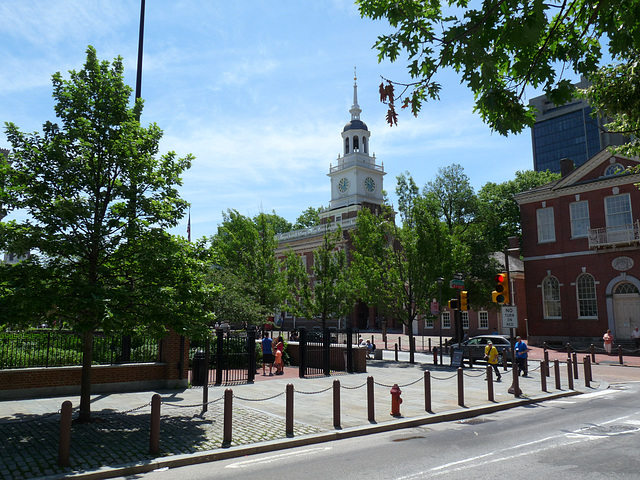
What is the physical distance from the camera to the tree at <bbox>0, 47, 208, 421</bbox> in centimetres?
995

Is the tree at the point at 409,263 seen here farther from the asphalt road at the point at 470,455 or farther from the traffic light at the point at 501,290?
the asphalt road at the point at 470,455

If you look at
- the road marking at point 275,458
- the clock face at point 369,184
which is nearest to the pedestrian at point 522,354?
the road marking at point 275,458

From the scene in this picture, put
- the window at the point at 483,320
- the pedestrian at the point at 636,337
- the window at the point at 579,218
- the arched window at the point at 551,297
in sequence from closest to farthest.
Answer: the pedestrian at the point at 636,337, the window at the point at 579,218, the arched window at the point at 551,297, the window at the point at 483,320

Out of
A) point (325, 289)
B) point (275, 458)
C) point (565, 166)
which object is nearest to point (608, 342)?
point (565, 166)

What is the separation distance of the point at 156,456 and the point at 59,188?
5.88m

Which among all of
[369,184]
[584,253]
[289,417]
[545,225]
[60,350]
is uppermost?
[369,184]

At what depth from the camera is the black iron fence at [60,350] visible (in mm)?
13609

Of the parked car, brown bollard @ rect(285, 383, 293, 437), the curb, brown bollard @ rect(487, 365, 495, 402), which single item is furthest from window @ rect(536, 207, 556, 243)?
brown bollard @ rect(285, 383, 293, 437)

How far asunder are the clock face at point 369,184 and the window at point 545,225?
29975mm

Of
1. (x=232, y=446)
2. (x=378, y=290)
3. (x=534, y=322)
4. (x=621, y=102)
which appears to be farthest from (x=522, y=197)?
(x=232, y=446)

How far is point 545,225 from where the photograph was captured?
37750 mm

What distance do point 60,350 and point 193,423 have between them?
20.4 ft

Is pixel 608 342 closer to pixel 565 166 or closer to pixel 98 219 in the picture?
pixel 565 166

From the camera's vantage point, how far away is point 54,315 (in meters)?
10.1
